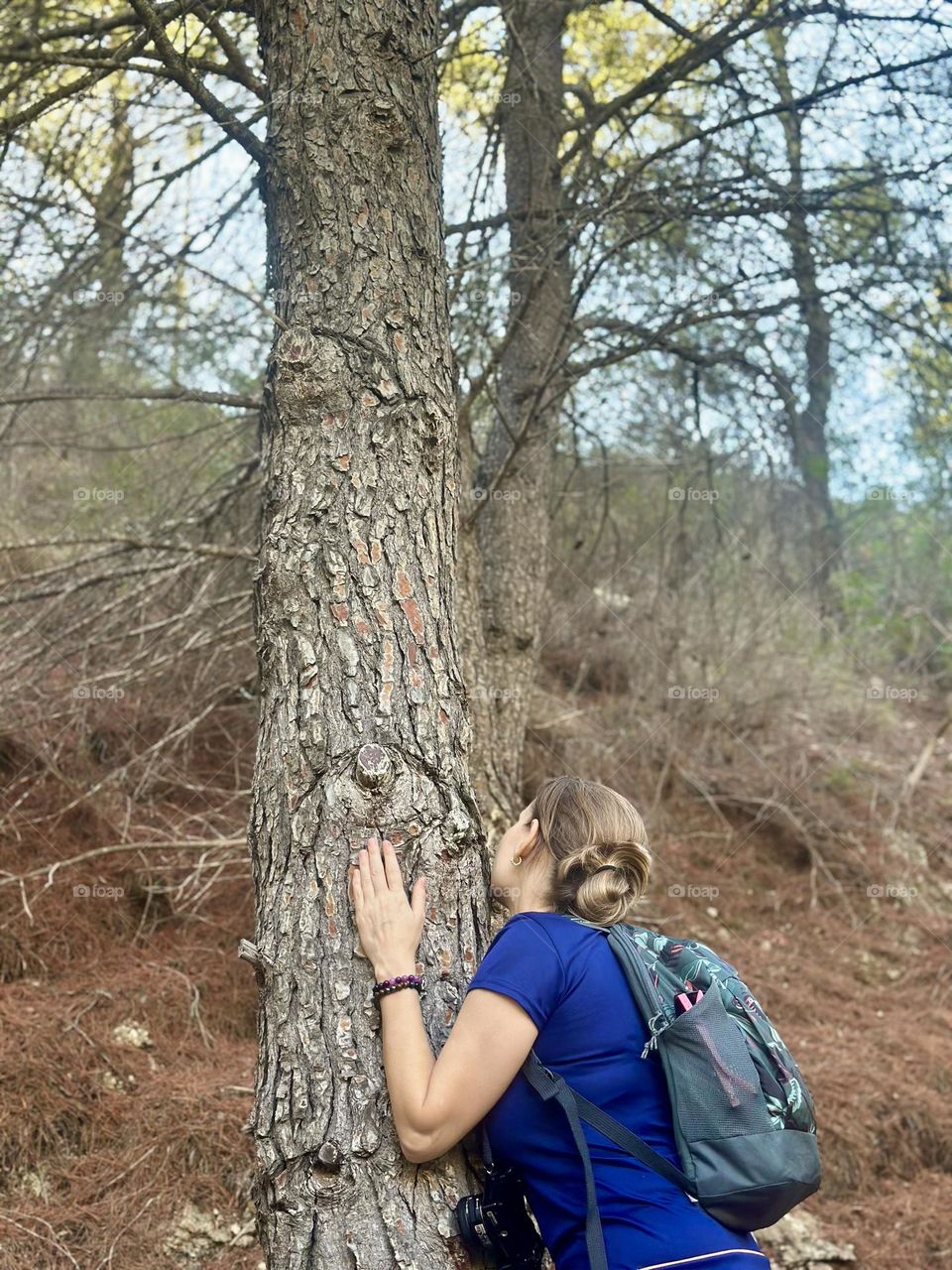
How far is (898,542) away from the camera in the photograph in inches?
454

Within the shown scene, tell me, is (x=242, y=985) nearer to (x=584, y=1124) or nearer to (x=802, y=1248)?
(x=802, y=1248)

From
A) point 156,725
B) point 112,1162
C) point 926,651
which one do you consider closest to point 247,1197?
point 112,1162

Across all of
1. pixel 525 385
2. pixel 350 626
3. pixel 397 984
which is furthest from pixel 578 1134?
pixel 525 385

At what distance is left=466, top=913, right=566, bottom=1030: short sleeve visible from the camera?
1.83 m

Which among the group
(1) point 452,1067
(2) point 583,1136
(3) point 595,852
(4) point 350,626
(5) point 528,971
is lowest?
(2) point 583,1136

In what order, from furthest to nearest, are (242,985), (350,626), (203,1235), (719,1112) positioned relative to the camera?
(242,985), (203,1235), (350,626), (719,1112)

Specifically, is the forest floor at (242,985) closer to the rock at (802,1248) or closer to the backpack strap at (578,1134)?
the rock at (802,1248)

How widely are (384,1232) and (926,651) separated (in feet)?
29.7

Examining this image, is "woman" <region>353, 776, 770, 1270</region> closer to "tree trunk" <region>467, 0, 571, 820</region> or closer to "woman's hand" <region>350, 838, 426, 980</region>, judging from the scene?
"woman's hand" <region>350, 838, 426, 980</region>

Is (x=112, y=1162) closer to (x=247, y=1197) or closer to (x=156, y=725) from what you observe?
(x=247, y=1197)

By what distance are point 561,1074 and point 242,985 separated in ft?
9.36

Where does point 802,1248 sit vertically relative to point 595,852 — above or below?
below

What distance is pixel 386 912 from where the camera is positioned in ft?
6.63

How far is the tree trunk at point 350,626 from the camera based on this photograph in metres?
1.93
